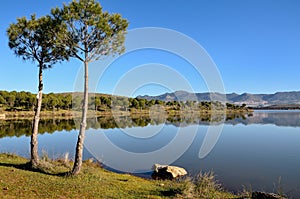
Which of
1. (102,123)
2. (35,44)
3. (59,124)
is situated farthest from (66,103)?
(35,44)

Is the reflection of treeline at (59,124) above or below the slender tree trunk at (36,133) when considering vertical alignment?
below

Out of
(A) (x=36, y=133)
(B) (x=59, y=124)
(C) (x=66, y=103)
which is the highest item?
(C) (x=66, y=103)

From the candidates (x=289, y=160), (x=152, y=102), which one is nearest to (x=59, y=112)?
(x=152, y=102)

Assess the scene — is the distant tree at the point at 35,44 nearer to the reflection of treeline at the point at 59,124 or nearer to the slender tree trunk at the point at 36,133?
the slender tree trunk at the point at 36,133

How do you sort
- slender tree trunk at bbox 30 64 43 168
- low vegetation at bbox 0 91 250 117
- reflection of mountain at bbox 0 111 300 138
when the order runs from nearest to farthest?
slender tree trunk at bbox 30 64 43 168 → reflection of mountain at bbox 0 111 300 138 → low vegetation at bbox 0 91 250 117

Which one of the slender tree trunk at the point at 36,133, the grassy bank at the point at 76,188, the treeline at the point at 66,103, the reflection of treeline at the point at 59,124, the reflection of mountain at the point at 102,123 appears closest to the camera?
the grassy bank at the point at 76,188

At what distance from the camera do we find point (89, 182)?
1173 cm

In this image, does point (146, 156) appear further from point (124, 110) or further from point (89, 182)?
point (124, 110)

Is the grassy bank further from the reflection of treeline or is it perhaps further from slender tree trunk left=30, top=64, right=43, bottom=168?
the reflection of treeline

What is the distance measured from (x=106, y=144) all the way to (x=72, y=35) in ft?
81.1

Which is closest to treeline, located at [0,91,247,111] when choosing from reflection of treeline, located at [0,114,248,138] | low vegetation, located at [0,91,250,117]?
low vegetation, located at [0,91,250,117]

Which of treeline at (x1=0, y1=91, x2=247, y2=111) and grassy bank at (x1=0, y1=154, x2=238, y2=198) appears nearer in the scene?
grassy bank at (x1=0, y1=154, x2=238, y2=198)

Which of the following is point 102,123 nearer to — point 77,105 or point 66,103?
point 77,105

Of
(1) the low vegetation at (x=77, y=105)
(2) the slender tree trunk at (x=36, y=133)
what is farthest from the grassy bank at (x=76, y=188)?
(1) the low vegetation at (x=77, y=105)
